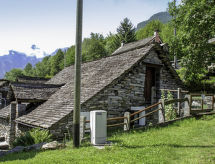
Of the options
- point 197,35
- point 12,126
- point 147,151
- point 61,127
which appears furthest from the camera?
point 197,35

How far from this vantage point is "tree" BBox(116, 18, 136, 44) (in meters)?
43.3

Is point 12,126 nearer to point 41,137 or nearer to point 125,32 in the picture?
point 41,137

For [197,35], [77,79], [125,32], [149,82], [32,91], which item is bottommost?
[32,91]

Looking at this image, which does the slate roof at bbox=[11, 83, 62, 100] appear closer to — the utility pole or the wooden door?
the wooden door

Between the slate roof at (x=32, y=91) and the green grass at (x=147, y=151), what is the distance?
8.21 m

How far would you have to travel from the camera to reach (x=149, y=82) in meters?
15.4

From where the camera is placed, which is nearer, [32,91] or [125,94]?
[125,94]

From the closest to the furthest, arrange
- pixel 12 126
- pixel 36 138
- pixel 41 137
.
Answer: pixel 36 138, pixel 41 137, pixel 12 126

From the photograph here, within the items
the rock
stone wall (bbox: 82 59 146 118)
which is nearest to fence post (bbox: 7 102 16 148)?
stone wall (bbox: 82 59 146 118)

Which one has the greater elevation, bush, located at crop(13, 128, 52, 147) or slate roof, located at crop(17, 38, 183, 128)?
slate roof, located at crop(17, 38, 183, 128)

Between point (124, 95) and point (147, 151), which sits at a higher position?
point (124, 95)

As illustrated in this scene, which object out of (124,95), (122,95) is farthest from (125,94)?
(122,95)

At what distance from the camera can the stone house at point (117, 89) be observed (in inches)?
461

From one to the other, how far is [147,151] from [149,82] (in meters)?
9.15
